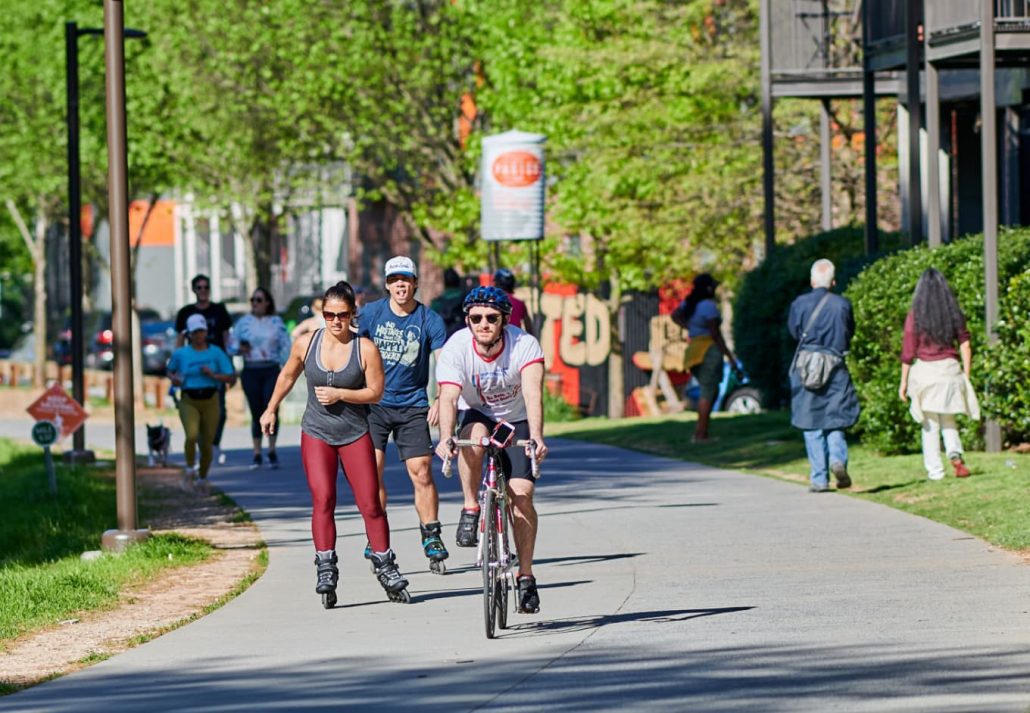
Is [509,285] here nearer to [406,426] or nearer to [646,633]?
[406,426]

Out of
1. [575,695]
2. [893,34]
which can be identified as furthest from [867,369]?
[575,695]

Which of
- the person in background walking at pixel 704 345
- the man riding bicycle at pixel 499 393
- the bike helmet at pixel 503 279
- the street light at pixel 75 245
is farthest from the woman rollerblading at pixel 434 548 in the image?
the street light at pixel 75 245

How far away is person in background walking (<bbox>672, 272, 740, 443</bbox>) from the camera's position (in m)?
22.0

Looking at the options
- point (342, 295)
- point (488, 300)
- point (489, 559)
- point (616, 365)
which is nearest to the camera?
point (489, 559)

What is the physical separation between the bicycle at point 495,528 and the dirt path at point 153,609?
1.75m

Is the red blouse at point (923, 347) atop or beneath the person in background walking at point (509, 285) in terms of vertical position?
beneath

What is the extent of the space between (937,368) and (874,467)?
213 centimetres

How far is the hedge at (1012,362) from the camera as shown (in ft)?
54.1

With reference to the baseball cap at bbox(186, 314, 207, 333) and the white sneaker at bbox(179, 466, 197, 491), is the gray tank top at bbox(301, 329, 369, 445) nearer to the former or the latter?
the baseball cap at bbox(186, 314, 207, 333)

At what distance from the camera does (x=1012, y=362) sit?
16469mm

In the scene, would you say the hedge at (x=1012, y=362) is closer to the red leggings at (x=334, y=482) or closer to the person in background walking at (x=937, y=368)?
the person in background walking at (x=937, y=368)

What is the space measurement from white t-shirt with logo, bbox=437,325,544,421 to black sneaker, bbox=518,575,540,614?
0.82 meters

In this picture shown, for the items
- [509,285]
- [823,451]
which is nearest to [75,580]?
[509,285]

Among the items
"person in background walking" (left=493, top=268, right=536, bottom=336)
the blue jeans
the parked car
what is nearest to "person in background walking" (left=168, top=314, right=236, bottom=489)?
"person in background walking" (left=493, top=268, right=536, bottom=336)
